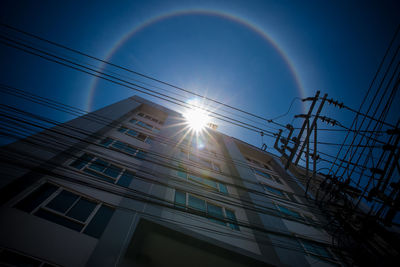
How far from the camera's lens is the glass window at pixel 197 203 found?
7509 millimetres

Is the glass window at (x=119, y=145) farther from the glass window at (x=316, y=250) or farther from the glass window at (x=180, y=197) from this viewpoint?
the glass window at (x=316, y=250)

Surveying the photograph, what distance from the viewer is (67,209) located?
5.29 meters

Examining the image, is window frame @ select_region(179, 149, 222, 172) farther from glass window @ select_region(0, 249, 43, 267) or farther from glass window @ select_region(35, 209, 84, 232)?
glass window @ select_region(0, 249, 43, 267)

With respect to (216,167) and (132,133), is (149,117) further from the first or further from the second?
(216,167)

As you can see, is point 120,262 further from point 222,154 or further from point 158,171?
point 222,154

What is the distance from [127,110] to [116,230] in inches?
429

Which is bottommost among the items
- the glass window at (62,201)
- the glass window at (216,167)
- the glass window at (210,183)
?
the glass window at (62,201)

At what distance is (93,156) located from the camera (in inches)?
309

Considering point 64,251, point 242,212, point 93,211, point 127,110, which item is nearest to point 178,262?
point 64,251

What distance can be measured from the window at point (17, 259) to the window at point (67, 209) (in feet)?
3.29

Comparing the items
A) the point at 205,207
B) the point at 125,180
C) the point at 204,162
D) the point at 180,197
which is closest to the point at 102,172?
the point at 125,180

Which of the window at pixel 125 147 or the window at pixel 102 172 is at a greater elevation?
the window at pixel 125 147

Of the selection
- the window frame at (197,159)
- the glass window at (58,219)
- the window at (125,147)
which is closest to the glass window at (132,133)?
the window at (125,147)

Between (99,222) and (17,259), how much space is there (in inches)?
72.9
